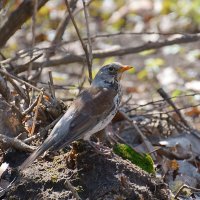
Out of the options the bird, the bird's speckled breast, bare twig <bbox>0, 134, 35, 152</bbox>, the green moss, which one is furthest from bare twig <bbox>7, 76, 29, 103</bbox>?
the green moss

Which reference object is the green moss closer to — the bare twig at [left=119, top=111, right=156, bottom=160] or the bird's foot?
the bird's foot

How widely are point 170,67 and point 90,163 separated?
20.9 ft

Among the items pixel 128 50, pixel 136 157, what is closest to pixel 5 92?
pixel 136 157

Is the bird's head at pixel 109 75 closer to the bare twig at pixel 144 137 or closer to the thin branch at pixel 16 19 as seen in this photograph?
the bare twig at pixel 144 137

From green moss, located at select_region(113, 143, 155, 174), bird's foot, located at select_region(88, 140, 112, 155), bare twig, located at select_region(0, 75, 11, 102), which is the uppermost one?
bare twig, located at select_region(0, 75, 11, 102)

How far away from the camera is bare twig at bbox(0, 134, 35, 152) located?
216 inches

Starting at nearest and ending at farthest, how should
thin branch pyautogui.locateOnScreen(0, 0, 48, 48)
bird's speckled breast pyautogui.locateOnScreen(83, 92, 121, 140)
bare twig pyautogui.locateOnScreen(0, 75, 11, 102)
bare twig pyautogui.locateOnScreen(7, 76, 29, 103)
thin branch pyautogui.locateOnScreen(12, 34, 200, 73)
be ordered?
bird's speckled breast pyautogui.locateOnScreen(83, 92, 121, 140)
bare twig pyautogui.locateOnScreen(0, 75, 11, 102)
bare twig pyautogui.locateOnScreen(7, 76, 29, 103)
thin branch pyautogui.locateOnScreen(0, 0, 48, 48)
thin branch pyautogui.locateOnScreen(12, 34, 200, 73)

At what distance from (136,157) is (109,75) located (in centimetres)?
90

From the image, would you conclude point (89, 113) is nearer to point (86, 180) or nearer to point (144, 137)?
point (86, 180)

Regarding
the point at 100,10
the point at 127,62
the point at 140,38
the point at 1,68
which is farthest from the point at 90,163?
the point at 100,10

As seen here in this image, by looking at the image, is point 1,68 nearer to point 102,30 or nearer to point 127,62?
point 127,62

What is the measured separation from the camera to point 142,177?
17.4 ft

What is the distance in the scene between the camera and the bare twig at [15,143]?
216 inches

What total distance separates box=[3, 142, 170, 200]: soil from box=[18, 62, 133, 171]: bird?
159 mm
